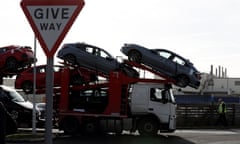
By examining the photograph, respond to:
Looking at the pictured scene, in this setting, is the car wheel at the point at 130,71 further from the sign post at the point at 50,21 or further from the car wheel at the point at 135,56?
the sign post at the point at 50,21

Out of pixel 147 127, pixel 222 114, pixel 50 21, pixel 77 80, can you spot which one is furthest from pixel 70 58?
pixel 50 21

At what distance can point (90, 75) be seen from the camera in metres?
22.9

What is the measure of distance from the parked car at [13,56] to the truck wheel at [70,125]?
5.24 metres

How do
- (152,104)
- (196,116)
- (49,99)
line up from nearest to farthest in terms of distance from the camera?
(49,99)
(152,104)
(196,116)

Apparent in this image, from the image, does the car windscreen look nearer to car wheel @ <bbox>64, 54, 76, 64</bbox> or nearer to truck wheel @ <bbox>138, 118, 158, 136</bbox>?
car wheel @ <bbox>64, 54, 76, 64</bbox>

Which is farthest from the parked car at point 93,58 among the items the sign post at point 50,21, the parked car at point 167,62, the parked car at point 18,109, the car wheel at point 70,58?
the sign post at point 50,21

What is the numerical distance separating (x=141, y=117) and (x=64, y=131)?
3.32 meters

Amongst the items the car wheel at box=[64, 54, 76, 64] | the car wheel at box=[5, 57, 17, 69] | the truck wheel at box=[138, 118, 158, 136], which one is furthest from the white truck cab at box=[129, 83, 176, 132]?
the car wheel at box=[5, 57, 17, 69]

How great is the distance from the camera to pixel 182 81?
23.2 meters

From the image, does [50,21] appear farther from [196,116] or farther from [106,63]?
[196,116]

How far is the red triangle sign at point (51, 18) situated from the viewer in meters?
4.55

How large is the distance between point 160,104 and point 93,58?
12.8 feet

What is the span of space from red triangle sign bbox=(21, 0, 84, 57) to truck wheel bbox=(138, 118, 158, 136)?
668 inches

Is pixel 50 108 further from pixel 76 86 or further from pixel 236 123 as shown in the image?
pixel 236 123
